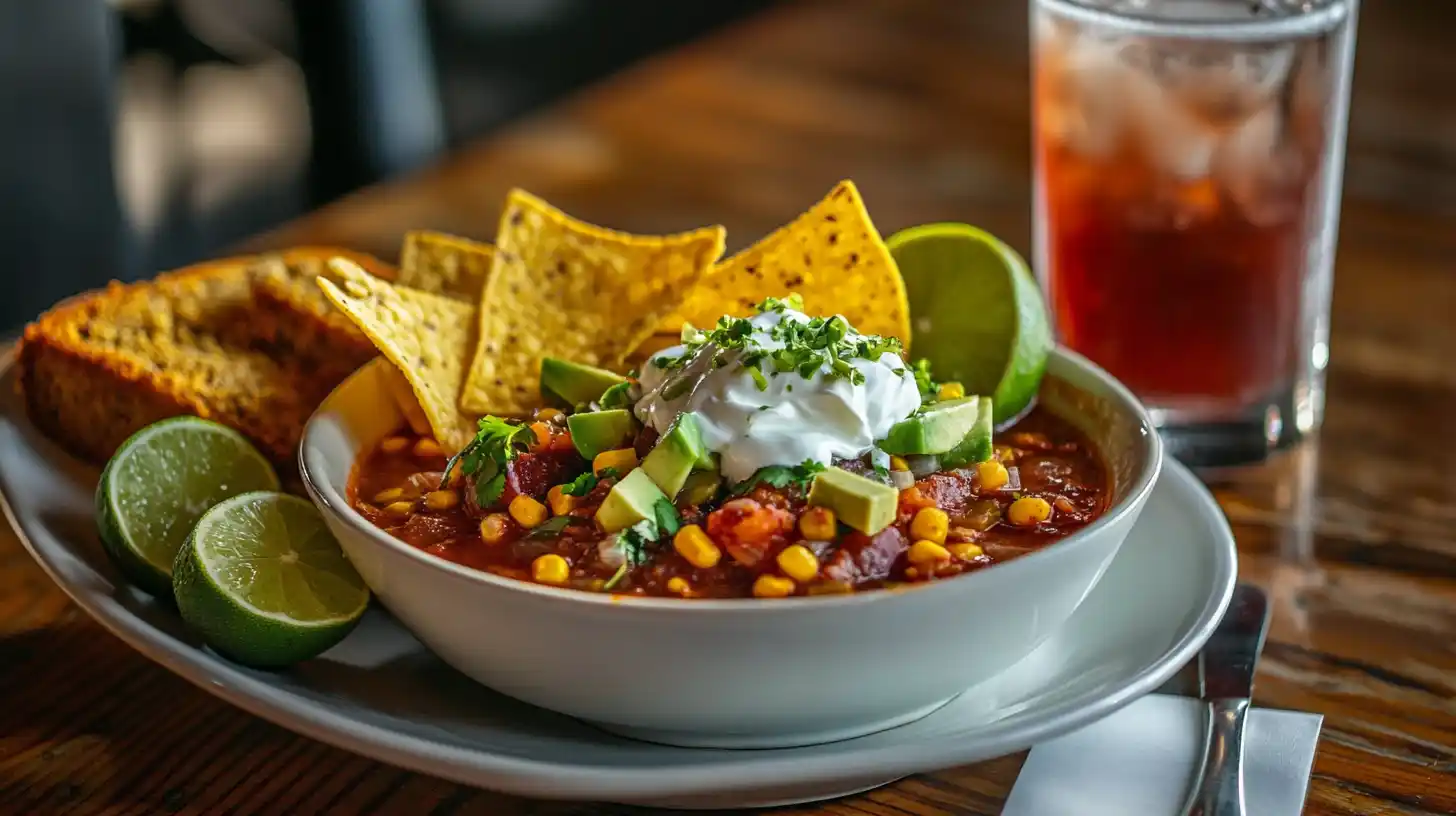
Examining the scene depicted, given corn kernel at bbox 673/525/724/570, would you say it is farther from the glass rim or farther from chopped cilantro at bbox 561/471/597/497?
the glass rim

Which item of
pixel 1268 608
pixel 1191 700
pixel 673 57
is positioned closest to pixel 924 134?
pixel 673 57

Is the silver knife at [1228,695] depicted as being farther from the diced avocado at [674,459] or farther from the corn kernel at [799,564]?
the diced avocado at [674,459]

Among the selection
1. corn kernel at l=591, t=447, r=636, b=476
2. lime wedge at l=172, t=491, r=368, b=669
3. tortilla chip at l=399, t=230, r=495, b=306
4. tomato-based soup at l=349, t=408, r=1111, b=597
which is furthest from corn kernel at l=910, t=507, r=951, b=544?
tortilla chip at l=399, t=230, r=495, b=306

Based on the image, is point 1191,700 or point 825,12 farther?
point 825,12

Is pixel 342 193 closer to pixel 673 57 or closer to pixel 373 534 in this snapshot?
pixel 673 57

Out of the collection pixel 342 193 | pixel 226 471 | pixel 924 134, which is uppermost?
pixel 226 471

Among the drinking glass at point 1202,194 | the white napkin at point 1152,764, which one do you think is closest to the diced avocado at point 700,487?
the white napkin at point 1152,764

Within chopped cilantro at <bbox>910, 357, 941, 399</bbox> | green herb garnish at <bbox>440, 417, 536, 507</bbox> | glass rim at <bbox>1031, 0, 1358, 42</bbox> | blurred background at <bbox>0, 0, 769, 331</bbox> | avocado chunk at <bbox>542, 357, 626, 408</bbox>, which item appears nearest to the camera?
green herb garnish at <bbox>440, 417, 536, 507</bbox>
